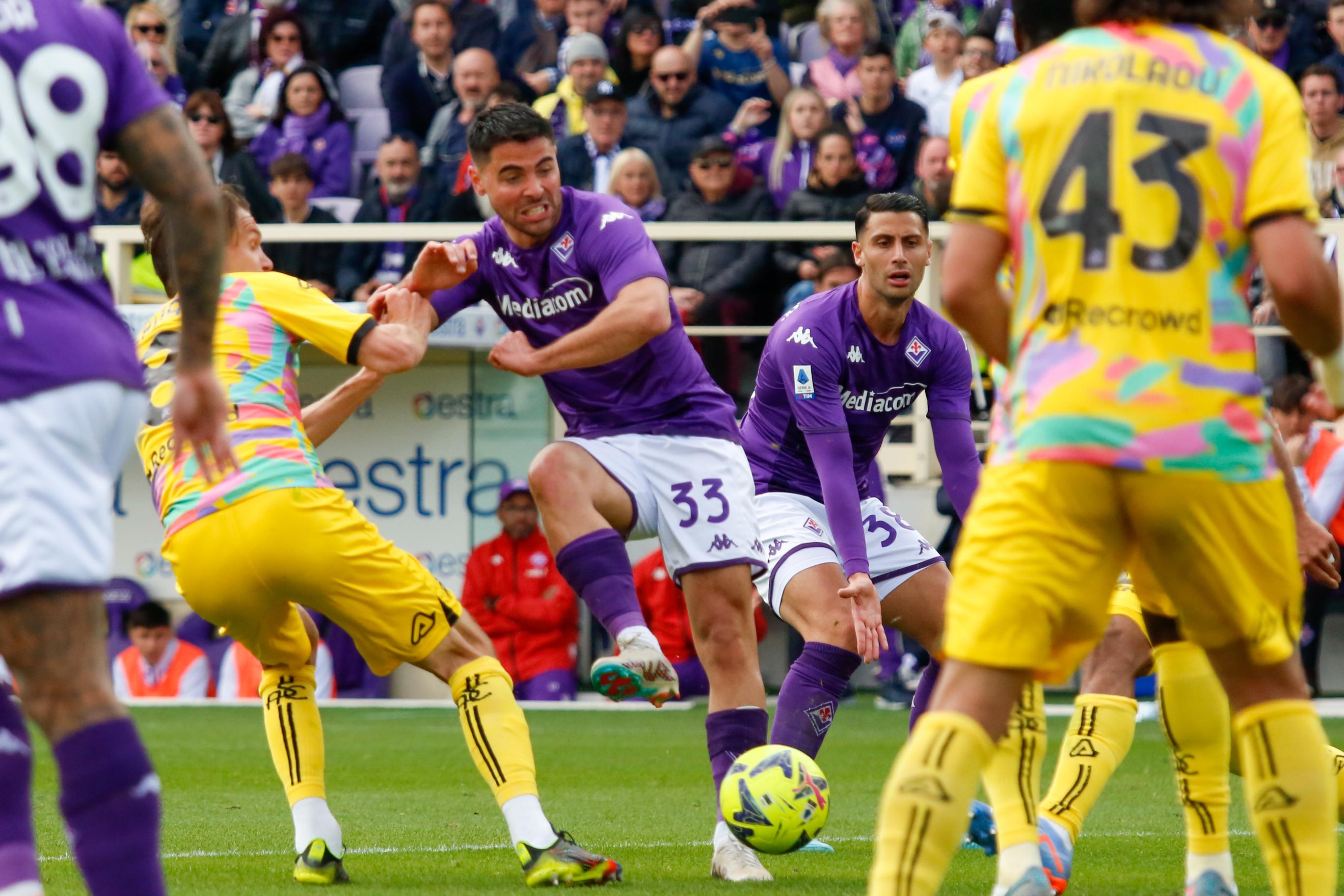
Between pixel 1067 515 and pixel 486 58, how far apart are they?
12.6 m

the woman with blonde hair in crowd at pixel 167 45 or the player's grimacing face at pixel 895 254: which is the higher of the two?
the woman with blonde hair in crowd at pixel 167 45

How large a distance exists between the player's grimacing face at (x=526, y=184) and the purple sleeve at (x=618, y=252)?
162mm

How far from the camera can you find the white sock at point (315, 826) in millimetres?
5609

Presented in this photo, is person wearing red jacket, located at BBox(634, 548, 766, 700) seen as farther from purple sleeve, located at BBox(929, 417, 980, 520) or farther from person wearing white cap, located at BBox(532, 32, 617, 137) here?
purple sleeve, located at BBox(929, 417, 980, 520)

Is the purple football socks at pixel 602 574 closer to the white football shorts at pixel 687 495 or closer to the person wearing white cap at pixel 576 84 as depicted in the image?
the white football shorts at pixel 687 495

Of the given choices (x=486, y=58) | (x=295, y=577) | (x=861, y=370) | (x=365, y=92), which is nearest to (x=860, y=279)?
(x=861, y=370)

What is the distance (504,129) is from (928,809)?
3342 millimetres

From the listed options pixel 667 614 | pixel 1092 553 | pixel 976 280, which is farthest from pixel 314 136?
pixel 1092 553

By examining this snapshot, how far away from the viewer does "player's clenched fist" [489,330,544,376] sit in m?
5.61

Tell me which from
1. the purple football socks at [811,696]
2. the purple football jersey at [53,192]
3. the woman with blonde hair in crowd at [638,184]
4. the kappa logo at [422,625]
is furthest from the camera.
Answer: the woman with blonde hair in crowd at [638,184]

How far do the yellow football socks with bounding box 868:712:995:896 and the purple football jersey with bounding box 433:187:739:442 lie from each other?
2.90m

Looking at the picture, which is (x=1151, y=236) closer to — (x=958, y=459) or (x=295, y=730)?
(x=958, y=459)

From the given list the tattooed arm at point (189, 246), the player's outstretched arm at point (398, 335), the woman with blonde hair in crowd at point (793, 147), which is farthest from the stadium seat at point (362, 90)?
the tattooed arm at point (189, 246)

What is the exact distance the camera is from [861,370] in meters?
6.64
